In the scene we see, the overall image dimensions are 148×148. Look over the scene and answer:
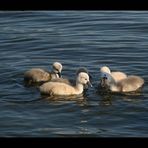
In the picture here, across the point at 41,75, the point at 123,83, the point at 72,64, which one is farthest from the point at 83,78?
the point at 72,64

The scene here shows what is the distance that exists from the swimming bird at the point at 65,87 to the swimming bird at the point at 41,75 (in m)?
0.45

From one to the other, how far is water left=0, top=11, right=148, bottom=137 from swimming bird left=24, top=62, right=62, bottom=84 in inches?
6.5

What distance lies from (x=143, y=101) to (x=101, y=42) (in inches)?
138

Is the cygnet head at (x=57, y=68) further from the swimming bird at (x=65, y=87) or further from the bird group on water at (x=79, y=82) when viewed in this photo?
the swimming bird at (x=65, y=87)

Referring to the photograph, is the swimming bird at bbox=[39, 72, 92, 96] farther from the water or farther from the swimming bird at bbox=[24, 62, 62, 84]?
the swimming bird at bbox=[24, 62, 62, 84]

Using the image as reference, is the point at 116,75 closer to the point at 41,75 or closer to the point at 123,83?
the point at 123,83

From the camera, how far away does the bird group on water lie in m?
6.88

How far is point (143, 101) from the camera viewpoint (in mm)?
6555

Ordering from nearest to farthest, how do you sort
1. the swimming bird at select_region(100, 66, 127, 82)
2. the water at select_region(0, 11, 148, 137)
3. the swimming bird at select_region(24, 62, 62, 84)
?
the water at select_region(0, 11, 148, 137) < the swimming bird at select_region(100, 66, 127, 82) < the swimming bird at select_region(24, 62, 62, 84)

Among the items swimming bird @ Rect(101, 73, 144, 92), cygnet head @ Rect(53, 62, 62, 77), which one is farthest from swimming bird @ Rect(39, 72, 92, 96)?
cygnet head @ Rect(53, 62, 62, 77)

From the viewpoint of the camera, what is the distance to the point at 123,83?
706 centimetres

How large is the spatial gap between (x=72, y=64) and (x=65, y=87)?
5.31 ft

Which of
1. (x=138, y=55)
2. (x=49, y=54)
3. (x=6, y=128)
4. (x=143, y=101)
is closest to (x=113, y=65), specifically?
(x=138, y=55)
